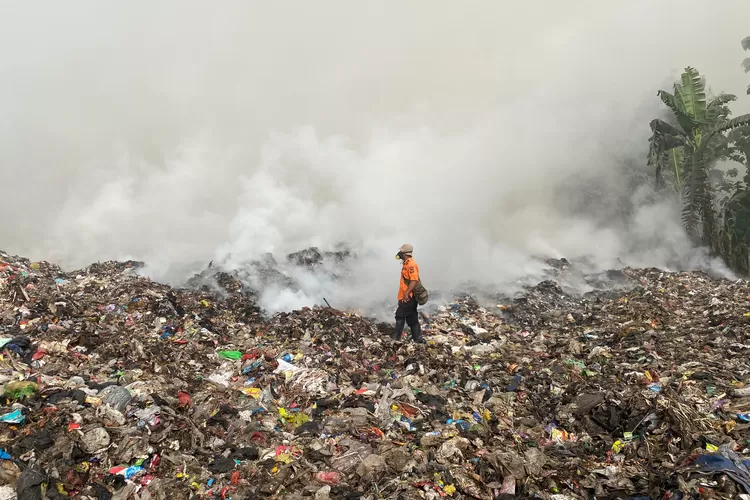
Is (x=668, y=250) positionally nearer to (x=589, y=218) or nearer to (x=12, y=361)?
(x=589, y=218)

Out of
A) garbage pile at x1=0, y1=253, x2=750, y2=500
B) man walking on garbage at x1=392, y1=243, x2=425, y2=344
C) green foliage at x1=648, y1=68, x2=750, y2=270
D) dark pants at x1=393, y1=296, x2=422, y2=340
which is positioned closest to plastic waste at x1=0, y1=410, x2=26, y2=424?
garbage pile at x1=0, y1=253, x2=750, y2=500

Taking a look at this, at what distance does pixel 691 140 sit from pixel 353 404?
11.9 meters

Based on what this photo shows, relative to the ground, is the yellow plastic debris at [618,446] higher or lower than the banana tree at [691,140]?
lower

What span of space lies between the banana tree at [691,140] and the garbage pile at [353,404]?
196 inches

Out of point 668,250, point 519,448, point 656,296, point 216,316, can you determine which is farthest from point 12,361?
point 668,250

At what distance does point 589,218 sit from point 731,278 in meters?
6.10

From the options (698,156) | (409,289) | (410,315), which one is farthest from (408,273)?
(698,156)

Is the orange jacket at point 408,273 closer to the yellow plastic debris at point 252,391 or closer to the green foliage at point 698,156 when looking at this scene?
the yellow plastic debris at point 252,391

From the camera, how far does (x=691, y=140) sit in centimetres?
1095

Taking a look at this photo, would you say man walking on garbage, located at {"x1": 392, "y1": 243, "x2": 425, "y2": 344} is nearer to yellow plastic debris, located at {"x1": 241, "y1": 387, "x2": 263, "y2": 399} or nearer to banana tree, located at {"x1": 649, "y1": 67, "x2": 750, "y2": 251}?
yellow plastic debris, located at {"x1": 241, "y1": 387, "x2": 263, "y2": 399}

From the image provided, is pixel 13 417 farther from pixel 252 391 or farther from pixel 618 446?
pixel 618 446

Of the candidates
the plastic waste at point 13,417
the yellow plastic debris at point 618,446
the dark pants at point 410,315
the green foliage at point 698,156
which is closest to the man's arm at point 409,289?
the dark pants at point 410,315

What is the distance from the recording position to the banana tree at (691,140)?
10500mm

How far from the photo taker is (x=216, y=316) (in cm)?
714
